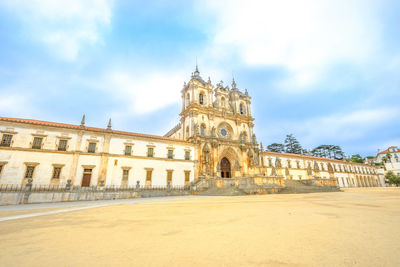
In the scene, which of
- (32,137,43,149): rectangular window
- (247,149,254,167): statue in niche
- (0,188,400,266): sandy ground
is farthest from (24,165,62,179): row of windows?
(247,149,254,167): statue in niche

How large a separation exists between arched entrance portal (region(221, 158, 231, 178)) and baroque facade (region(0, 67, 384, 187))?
0.18 metres

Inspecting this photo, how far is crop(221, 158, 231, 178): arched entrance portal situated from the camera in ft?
101

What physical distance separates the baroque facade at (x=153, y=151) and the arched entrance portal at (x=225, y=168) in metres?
0.18

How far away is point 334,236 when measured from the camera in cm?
286

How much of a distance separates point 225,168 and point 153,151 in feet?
43.6

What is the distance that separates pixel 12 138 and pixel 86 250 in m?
24.6

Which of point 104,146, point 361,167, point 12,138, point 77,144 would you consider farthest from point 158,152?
point 361,167

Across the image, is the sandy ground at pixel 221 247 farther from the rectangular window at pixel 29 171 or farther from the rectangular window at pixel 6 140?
the rectangular window at pixel 6 140

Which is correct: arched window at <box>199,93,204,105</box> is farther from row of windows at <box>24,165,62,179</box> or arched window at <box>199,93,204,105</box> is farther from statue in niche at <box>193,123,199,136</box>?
row of windows at <box>24,165,62,179</box>

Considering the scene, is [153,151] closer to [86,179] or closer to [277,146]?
[86,179]

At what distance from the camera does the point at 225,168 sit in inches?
1226

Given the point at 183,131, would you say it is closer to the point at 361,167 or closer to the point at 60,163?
the point at 60,163

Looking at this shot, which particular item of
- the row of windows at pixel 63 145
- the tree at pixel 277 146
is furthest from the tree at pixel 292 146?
the row of windows at pixel 63 145

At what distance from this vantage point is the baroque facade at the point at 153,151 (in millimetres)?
18938
